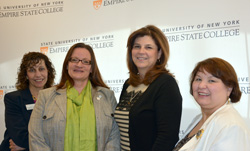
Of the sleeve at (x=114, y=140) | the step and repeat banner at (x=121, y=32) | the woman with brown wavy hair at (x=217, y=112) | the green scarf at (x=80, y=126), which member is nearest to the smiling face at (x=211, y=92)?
the woman with brown wavy hair at (x=217, y=112)

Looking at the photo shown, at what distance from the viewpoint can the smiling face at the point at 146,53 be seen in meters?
2.27

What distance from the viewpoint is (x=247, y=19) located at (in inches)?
→ 117

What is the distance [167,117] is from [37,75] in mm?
1772

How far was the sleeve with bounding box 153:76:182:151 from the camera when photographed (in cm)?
196

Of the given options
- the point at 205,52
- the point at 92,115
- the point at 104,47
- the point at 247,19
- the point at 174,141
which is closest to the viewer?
the point at 174,141

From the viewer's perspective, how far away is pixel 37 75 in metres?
3.11

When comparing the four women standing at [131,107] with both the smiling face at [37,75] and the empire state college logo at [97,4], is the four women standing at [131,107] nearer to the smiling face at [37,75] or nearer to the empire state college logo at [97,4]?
the smiling face at [37,75]

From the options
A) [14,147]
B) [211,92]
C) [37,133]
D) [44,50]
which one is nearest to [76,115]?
[37,133]

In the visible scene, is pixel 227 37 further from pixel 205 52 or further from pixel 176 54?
pixel 176 54

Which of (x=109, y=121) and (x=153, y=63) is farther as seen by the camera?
(x=109, y=121)

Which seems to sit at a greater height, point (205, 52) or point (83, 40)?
point (83, 40)

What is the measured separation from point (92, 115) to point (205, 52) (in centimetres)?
157

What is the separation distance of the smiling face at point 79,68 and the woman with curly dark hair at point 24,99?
691 mm

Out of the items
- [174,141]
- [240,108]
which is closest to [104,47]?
[240,108]
